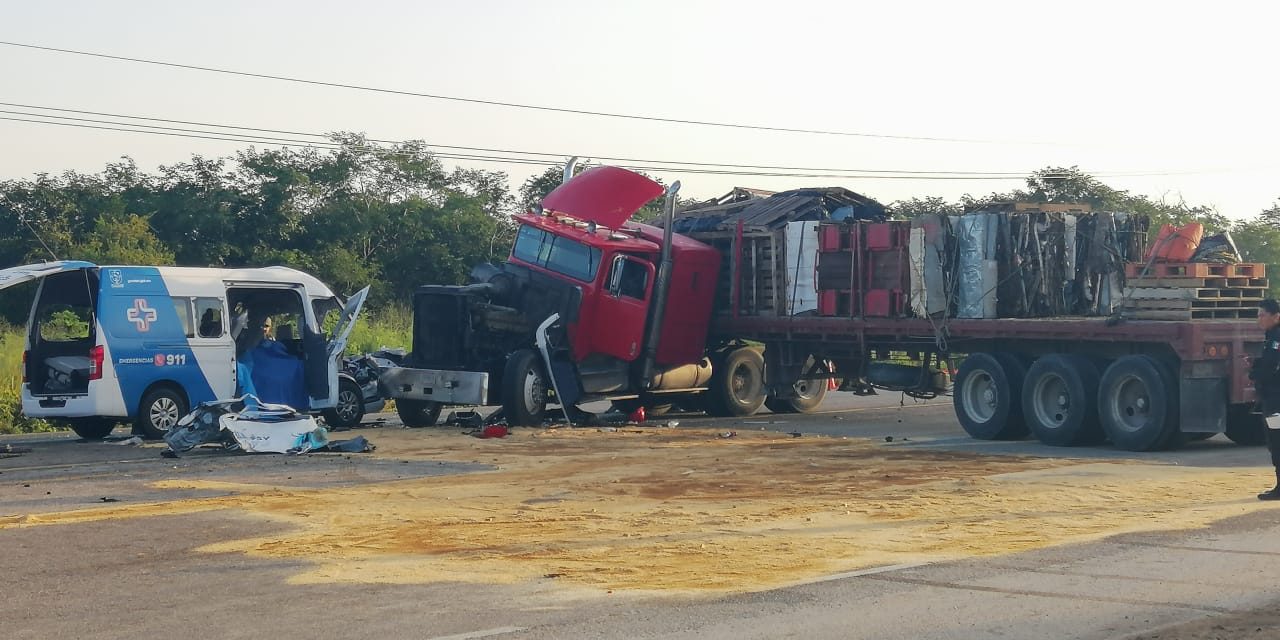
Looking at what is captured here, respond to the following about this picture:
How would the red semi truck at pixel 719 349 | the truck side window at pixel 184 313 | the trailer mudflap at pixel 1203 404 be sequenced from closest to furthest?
the trailer mudflap at pixel 1203 404, the red semi truck at pixel 719 349, the truck side window at pixel 184 313

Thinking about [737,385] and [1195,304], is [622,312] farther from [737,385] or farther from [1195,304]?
[1195,304]

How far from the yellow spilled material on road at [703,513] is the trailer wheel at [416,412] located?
3.97 meters

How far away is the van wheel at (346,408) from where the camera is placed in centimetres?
2033

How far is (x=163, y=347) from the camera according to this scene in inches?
705

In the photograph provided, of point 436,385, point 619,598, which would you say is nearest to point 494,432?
point 436,385

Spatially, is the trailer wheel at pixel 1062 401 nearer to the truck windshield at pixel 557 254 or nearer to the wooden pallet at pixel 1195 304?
the wooden pallet at pixel 1195 304

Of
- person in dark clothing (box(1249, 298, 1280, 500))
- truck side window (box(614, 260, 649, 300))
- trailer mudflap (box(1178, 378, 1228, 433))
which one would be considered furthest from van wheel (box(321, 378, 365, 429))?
person in dark clothing (box(1249, 298, 1280, 500))

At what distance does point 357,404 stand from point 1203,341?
11.2m

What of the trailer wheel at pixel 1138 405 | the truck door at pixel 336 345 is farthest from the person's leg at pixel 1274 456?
the truck door at pixel 336 345

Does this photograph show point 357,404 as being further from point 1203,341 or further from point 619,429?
point 1203,341

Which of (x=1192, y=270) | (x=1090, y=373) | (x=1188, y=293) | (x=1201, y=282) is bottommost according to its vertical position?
(x=1090, y=373)

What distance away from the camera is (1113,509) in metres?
12.0

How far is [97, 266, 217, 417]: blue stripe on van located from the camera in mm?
17500

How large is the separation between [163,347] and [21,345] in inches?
380
